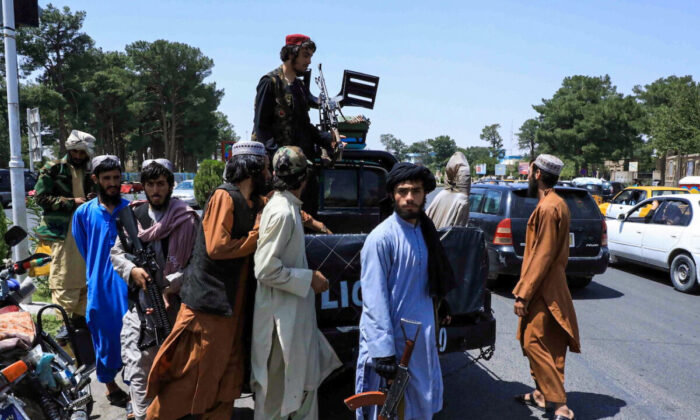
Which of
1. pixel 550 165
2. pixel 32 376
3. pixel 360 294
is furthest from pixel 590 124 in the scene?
pixel 32 376

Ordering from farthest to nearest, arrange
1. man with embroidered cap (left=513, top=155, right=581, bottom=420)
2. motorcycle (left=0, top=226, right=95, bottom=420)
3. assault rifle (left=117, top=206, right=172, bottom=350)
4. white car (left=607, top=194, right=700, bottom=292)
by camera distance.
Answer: white car (left=607, top=194, right=700, bottom=292) → man with embroidered cap (left=513, top=155, right=581, bottom=420) → assault rifle (left=117, top=206, right=172, bottom=350) → motorcycle (left=0, top=226, right=95, bottom=420)

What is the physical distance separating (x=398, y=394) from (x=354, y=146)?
345 cm

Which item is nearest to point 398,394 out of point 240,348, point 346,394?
point 240,348

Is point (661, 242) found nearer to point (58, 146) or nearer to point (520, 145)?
point (58, 146)

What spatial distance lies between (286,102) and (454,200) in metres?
2.03

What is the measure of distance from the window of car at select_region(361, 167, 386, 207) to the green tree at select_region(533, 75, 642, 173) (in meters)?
54.4

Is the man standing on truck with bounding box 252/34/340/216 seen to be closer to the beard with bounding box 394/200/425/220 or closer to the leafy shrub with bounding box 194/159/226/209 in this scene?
the beard with bounding box 394/200/425/220

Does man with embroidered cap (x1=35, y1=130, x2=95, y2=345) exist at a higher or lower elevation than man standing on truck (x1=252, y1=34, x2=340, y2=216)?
lower

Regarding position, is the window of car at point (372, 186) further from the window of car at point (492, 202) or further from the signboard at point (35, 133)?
the signboard at point (35, 133)

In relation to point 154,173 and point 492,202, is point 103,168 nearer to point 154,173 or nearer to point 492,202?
point 154,173

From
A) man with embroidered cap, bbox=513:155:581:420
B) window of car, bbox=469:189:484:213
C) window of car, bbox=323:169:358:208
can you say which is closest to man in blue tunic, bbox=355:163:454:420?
man with embroidered cap, bbox=513:155:581:420

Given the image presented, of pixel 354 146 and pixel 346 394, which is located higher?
pixel 354 146

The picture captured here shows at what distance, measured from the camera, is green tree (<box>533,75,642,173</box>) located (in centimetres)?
5306

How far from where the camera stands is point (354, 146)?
214 inches
